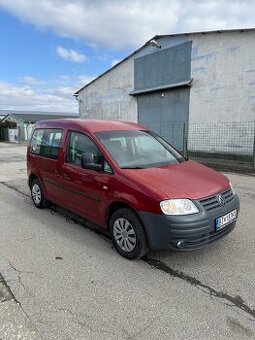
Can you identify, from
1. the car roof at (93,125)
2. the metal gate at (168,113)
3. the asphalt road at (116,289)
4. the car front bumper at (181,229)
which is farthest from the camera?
the metal gate at (168,113)

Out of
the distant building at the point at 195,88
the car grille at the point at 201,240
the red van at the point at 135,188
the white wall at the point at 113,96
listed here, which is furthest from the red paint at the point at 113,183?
the white wall at the point at 113,96

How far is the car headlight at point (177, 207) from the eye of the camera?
360 centimetres

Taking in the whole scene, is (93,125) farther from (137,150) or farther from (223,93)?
(223,93)

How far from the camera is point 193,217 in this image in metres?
3.59

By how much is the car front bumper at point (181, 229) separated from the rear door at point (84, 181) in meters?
0.86

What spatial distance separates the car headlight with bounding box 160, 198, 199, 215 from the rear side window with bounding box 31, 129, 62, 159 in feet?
8.65

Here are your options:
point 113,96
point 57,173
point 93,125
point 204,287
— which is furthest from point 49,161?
point 113,96

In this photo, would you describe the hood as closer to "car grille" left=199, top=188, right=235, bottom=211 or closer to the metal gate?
"car grille" left=199, top=188, right=235, bottom=211

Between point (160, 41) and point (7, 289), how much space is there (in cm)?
1656

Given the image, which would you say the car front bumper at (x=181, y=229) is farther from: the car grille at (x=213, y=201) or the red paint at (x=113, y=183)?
the red paint at (x=113, y=183)

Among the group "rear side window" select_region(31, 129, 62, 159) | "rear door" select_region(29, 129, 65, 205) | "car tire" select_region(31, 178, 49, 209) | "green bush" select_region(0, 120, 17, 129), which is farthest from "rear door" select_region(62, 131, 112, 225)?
"green bush" select_region(0, 120, 17, 129)

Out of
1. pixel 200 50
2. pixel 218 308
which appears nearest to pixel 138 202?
pixel 218 308

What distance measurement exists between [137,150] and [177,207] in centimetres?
145

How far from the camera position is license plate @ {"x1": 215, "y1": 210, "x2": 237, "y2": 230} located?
380 cm
